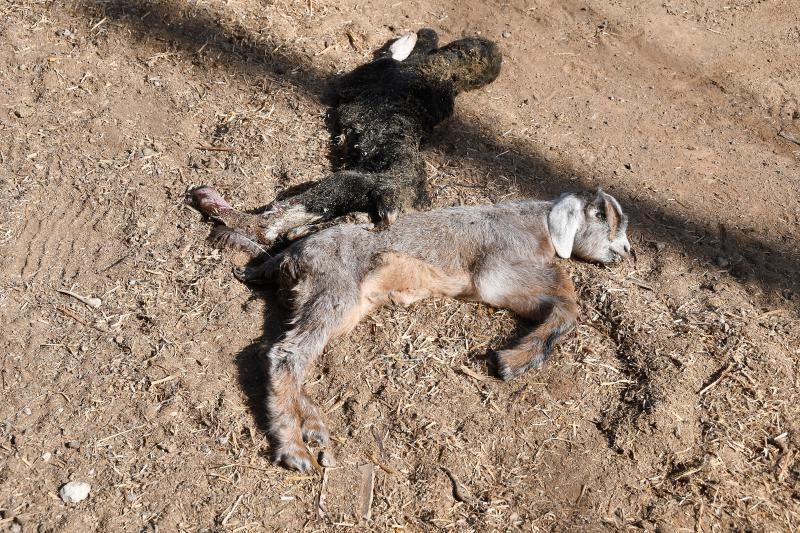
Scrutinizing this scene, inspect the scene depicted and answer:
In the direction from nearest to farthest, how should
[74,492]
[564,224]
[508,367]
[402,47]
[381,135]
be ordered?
[74,492], [508,367], [564,224], [381,135], [402,47]

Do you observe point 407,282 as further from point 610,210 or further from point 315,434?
point 610,210

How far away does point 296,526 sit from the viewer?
163 inches

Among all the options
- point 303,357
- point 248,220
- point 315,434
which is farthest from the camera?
point 248,220

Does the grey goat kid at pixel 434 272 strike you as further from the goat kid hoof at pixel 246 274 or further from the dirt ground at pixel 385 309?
the dirt ground at pixel 385 309

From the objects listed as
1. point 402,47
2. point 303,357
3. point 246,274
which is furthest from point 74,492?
point 402,47

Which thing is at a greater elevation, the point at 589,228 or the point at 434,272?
the point at 589,228

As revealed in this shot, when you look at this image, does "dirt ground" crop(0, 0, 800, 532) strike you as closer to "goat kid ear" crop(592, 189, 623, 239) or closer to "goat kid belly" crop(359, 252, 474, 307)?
"goat kid belly" crop(359, 252, 474, 307)

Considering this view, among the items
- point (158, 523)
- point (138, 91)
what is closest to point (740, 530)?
point (158, 523)

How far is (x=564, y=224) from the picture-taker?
595 centimetres

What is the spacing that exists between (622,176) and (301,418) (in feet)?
13.3

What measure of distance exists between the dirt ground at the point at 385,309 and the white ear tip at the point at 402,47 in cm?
29

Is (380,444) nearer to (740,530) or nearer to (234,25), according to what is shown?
(740,530)

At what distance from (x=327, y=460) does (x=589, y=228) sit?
292cm

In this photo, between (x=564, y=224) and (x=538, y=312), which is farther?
(x=564, y=224)
